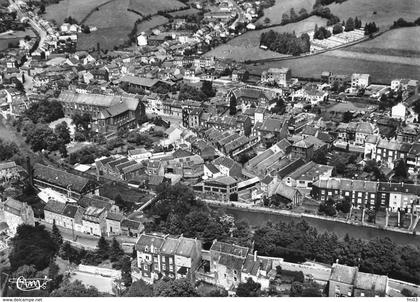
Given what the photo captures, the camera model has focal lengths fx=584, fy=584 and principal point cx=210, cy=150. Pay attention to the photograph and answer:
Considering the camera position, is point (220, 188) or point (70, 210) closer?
point (70, 210)

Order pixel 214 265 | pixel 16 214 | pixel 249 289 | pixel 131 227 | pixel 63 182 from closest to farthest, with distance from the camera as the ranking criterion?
pixel 249 289 < pixel 214 265 < pixel 131 227 < pixel 16 214 < pixel 63 182

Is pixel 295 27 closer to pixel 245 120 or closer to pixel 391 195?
pixel 245 120

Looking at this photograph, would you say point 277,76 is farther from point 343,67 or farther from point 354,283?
point 354,283

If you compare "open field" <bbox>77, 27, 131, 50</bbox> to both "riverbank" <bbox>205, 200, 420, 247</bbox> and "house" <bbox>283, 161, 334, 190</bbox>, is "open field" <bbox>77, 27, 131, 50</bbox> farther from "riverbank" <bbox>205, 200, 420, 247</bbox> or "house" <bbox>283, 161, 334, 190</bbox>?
"riverbank" <bbox>205, 200, 420, 247</bbox>

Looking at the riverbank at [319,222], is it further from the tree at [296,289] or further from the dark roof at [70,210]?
the dark roof at [70,210]

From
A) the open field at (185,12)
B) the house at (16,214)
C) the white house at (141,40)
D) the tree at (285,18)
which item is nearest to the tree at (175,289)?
the house at (16,214)

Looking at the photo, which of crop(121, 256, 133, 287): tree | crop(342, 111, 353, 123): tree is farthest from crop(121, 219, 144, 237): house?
crop(342, 111, 353, 123): tree
